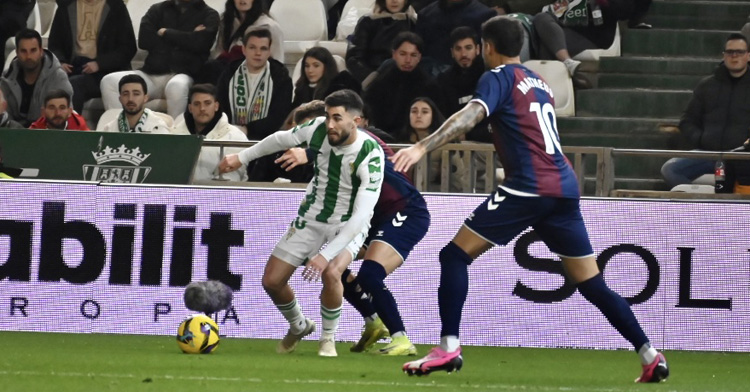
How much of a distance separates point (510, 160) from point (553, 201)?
346 mm

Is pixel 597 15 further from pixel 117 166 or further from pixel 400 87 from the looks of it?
pixel 117 166

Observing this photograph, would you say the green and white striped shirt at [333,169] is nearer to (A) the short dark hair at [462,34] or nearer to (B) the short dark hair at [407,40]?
(B) the short dark hair at [407,40]

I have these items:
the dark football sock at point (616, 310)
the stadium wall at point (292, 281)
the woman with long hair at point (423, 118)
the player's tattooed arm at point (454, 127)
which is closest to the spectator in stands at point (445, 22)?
the woman with long hair at point (423, 118)

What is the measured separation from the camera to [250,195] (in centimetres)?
1166

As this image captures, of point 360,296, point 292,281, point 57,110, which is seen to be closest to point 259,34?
point 57,110

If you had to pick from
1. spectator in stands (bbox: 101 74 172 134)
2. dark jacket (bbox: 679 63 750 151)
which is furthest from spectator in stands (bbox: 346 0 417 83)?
dark jacket (bbox: 679 63 750 151)

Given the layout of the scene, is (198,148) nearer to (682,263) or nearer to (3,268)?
(3,268)

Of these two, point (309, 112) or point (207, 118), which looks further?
point (207, 118)

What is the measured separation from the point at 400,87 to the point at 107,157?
325cm

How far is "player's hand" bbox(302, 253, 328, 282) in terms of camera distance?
30.2 feet

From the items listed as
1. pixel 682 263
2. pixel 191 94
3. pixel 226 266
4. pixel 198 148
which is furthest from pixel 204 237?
pixel 682 263

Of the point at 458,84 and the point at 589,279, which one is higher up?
the point at 458,84

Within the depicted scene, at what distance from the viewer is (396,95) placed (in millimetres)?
14305

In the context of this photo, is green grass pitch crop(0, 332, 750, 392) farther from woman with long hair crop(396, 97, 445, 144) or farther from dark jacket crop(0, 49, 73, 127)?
dark jacket crop(0, 49, 73, 127)
